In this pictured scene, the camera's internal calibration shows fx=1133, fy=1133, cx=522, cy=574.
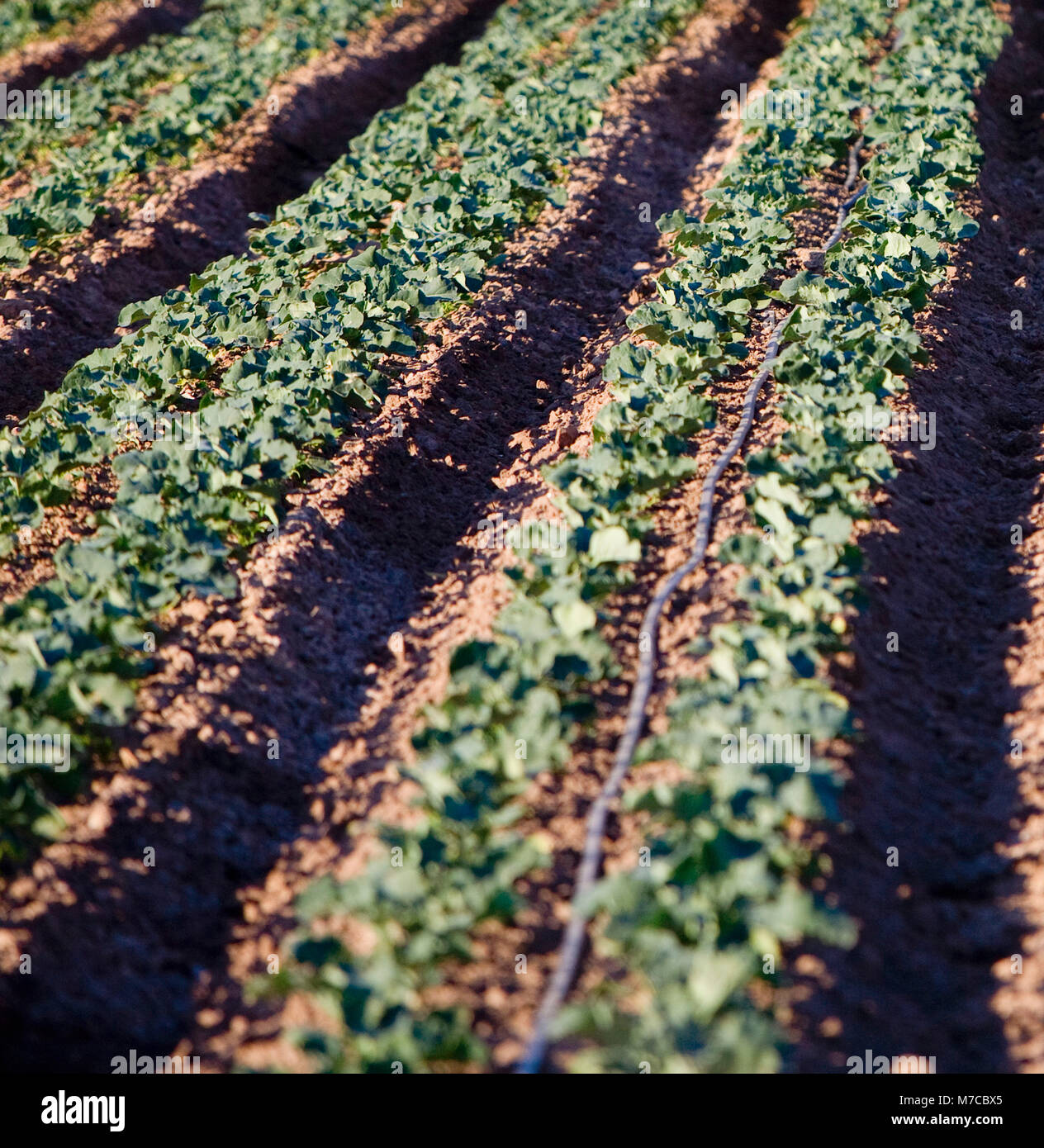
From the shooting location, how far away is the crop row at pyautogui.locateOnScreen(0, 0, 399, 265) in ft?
28.8

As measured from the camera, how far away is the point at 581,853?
12.0 feet

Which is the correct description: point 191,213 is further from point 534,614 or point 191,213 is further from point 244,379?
point 534,614

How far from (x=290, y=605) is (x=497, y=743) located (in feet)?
5.14

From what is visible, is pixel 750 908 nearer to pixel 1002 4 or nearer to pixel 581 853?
pixel 581 853

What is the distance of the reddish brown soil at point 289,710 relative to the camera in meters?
3.64

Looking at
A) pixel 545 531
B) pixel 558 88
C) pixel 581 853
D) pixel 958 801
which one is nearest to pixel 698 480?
pixel 545 531

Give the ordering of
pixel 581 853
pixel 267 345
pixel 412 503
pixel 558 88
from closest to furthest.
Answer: pixel 581 853, pixel 412 503, pixel 267 345, pixel 558 88

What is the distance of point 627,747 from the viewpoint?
Result: 3.91 metres

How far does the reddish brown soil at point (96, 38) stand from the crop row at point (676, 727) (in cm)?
1060

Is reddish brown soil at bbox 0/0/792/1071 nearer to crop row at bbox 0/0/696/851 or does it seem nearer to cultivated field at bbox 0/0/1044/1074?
cultivated field at bbox 0/0/1044/1074

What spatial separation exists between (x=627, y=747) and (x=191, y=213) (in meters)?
7.19

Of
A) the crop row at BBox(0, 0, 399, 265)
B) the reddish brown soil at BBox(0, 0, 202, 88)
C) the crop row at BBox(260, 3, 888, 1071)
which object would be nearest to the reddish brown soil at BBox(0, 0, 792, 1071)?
the crop row at BBox(260, 3, 888, 1071)

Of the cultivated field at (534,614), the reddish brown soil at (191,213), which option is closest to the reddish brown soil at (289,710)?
the cultivated field at (534,614)

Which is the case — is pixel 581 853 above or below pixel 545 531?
below
